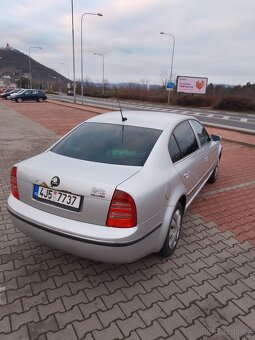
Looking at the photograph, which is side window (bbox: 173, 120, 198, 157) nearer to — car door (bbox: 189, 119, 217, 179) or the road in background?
car door (bbox: 189, 119, 217, 179)

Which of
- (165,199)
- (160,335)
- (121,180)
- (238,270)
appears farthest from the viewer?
(238,270)

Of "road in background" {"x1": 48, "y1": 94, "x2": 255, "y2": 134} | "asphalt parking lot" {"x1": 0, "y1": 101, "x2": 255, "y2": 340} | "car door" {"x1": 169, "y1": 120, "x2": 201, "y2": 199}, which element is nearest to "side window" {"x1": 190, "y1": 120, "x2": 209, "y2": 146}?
"car door" {"x1": 169, "y1": 120, "x2": 201, "y2": 199}

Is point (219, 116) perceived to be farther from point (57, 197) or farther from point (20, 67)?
point (20, 67)

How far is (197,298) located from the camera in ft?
8.89

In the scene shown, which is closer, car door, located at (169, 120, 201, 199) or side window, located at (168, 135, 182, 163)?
side window, located at (168, 135, 182, 163)

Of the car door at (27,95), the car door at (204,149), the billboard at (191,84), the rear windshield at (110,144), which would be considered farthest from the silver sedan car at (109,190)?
the billboard at (191,84)

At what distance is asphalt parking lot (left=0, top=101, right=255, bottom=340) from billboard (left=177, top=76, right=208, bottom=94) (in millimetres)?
39873

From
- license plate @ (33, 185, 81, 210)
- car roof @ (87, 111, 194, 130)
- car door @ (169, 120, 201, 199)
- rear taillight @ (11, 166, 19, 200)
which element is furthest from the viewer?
car roof @ (87, 111, 194, 130)

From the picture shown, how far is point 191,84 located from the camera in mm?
41438

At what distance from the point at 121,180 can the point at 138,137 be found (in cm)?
89

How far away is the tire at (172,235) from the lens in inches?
125

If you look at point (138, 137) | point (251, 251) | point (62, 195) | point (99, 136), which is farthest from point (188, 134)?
point (62, 195)

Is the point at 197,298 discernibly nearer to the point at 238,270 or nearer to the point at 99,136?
the point at 238,270

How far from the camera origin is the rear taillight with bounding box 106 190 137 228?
2.44m
